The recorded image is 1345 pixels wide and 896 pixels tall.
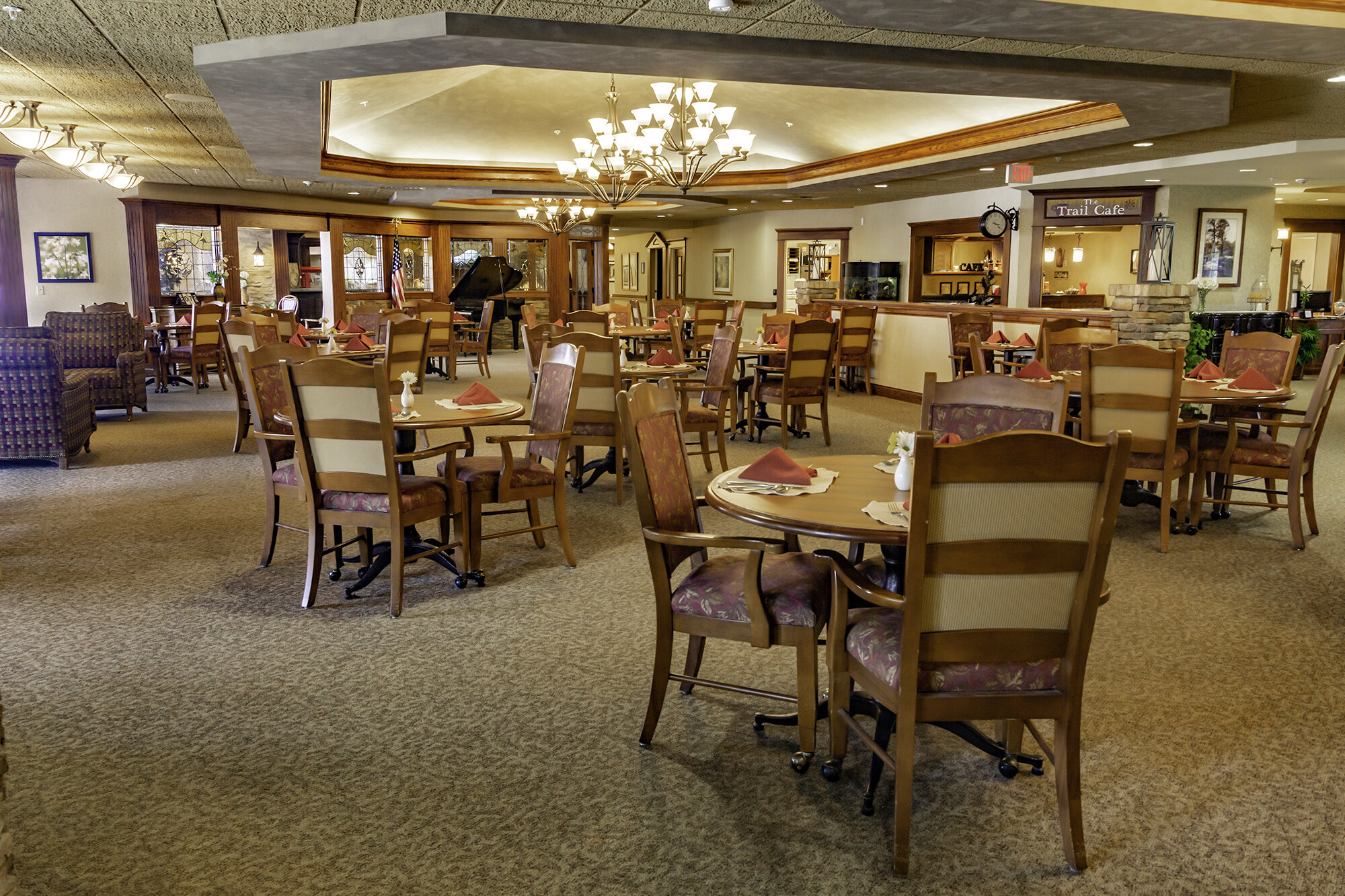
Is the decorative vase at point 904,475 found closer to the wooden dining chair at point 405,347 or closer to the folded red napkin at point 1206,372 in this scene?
the folded red napkin at point 1206,372

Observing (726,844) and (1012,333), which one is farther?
(1012,333)

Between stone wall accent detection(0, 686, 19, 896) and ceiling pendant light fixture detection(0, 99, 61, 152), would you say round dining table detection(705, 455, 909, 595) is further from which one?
ceiling pendant light fixture detection(0, 99, 61, 152)

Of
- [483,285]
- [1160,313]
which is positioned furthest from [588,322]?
[483,285]

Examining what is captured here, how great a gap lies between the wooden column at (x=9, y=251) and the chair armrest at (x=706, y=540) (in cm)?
1009

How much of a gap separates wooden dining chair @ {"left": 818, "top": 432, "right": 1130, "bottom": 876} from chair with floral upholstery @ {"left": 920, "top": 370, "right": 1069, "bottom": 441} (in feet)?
3.75

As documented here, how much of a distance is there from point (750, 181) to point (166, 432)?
7.90 meters

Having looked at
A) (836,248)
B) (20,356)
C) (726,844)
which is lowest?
(726,844)

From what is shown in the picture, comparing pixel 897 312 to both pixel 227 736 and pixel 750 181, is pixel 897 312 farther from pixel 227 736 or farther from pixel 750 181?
pixel 227 736

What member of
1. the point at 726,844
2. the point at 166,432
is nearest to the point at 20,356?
the point at 166,432

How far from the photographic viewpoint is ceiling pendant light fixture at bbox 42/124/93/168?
8098 millimetres

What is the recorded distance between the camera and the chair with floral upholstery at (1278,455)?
193 inches

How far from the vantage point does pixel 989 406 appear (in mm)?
3314

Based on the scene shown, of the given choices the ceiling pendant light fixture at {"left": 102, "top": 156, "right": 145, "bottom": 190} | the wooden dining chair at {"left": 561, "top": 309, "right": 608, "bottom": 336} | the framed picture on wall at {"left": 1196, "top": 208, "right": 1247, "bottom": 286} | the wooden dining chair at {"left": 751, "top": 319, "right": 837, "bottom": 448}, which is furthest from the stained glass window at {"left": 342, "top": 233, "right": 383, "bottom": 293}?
the framed picture on wall at {"left": 1196, "top": 208, "right": 1247, "bottom": 286}

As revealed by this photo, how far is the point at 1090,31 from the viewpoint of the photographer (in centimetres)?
481
